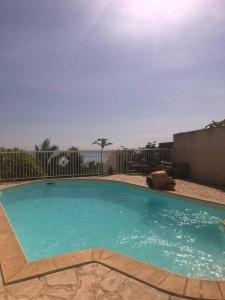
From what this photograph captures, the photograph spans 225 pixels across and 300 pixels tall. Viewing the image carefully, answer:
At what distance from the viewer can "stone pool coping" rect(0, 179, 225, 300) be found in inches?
74.4

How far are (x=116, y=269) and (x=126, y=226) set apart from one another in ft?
7.10

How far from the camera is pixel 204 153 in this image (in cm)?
811

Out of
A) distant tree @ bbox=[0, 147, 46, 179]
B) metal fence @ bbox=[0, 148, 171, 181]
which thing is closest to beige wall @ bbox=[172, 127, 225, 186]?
metal fence @ bbox=[0, 148, 171, 181]

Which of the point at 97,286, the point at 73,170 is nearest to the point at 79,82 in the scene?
the point at 73,170

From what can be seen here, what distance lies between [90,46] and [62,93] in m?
2.95

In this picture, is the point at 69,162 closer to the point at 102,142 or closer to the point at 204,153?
the point at 204,153

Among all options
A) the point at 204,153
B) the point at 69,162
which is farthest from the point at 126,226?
the point at 69,162

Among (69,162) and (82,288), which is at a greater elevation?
(69,162)

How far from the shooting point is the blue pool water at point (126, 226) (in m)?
3.13

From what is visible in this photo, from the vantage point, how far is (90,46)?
6.53 metres

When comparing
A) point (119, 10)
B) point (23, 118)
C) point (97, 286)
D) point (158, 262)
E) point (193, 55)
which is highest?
point (119, 10)

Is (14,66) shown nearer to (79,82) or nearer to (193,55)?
(79,82)

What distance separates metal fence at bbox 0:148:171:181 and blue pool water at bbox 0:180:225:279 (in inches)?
55.8

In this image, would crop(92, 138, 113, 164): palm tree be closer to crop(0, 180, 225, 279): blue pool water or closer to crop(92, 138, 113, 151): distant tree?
crop(92, 138, 113, 151): distant tree
